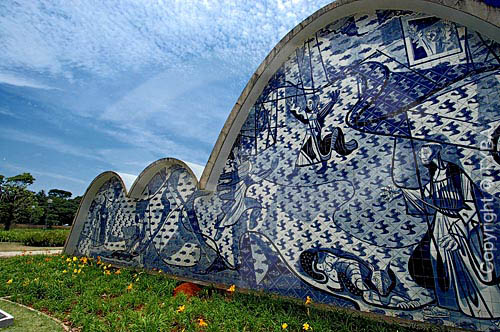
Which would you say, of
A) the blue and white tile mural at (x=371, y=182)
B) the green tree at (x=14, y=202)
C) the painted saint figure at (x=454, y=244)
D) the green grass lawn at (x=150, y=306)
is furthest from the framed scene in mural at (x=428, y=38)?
the green tree at (x=14, y=202)

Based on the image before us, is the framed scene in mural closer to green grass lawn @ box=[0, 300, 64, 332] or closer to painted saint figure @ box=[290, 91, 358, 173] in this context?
painted saint figure @ box=[290, 91, 358, 173]

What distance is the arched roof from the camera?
338 cm

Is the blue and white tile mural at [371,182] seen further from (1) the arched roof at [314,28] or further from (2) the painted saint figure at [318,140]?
(1) the arched roof at [314,28]

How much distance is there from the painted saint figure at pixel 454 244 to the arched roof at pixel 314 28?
5.10 feet

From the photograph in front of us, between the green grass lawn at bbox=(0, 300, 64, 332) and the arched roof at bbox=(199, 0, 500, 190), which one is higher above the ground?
the arched roof at bbox=(199, 0, 500, 190)

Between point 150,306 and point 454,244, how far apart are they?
3.94 m

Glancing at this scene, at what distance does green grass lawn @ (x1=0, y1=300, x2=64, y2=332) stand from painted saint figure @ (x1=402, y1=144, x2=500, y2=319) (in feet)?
14.6

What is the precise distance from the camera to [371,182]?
389 centimetres

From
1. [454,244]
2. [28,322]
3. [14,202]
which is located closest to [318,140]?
[454,244]

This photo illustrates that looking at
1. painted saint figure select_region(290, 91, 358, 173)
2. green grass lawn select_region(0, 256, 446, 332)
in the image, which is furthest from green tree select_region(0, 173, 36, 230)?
painted saint figure select_region(290, 91, 358, 173)

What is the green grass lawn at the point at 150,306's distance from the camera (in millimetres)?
3332

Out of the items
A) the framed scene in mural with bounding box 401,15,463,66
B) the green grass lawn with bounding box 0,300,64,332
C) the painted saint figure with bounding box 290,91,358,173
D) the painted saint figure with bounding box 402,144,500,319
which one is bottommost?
the green grass lawn with bounding box 0,300,64,332

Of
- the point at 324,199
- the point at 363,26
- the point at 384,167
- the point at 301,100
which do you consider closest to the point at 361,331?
the point at 324,199

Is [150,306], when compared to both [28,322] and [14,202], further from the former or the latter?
[14,202]
